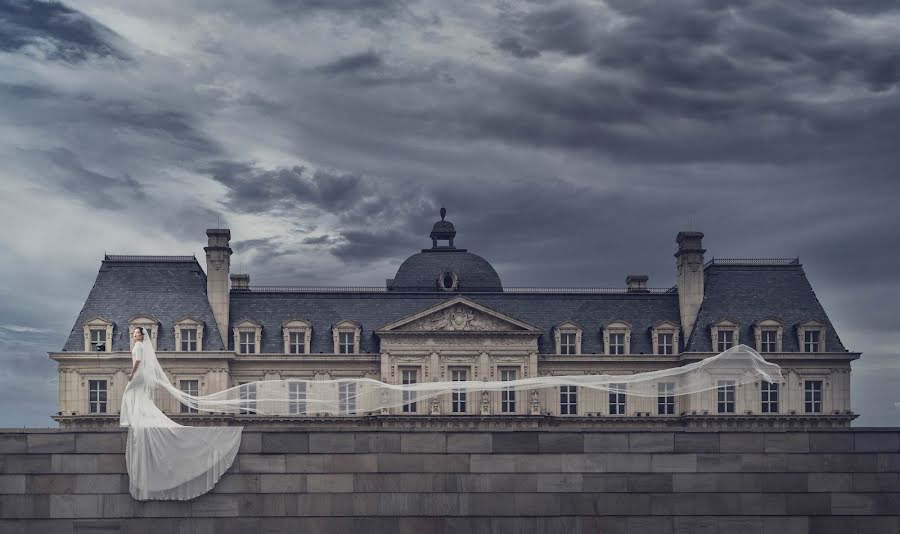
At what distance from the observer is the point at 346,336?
80250mm

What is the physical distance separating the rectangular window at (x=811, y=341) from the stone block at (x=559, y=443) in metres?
46.6

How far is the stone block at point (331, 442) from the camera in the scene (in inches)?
1454

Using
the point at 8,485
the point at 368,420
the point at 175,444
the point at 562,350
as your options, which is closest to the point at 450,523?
the point at 175,444

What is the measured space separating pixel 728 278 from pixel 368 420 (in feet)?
83.8

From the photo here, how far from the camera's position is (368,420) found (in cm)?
7444

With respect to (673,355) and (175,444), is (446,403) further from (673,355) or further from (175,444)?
(175,444)

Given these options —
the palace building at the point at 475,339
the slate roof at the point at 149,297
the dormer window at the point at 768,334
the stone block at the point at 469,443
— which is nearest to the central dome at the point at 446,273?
the palace building at the point at 475,339

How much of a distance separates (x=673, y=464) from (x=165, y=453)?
47.8ft

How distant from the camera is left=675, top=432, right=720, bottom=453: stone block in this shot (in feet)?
122

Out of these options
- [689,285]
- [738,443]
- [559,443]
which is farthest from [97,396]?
[738,443]

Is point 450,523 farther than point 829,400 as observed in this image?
No

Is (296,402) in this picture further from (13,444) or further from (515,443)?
(13,444)

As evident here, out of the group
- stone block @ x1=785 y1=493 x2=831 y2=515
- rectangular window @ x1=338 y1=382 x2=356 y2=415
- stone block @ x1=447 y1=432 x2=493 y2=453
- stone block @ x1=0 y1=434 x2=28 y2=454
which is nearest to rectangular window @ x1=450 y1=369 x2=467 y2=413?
rectangular window @ x1=338 y1=382 x2=356 y2=415

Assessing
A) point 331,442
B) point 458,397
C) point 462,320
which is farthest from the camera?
point 462,320
